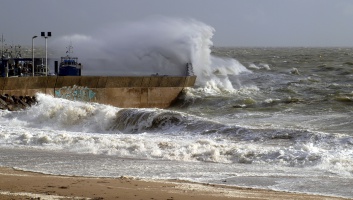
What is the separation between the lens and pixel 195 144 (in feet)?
48.8

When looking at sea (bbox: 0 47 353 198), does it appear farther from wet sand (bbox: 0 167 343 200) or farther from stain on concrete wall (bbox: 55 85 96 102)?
stain on concrete wall (bbox: 55 85 96 102)

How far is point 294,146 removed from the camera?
15.2 meters

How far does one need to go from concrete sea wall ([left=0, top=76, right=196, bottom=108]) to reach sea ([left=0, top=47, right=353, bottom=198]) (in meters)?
0.88

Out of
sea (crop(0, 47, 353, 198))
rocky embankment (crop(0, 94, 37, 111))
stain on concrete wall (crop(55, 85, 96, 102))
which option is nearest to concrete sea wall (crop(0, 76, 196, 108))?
stain on concrete wall (crop(55, 85, 96, 102))

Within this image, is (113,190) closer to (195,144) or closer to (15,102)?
(195,144)

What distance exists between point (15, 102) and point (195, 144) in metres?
10.0

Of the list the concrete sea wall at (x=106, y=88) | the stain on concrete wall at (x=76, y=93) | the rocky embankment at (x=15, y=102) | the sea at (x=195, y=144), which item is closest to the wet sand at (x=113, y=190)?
the sea at (x=195, y=144)

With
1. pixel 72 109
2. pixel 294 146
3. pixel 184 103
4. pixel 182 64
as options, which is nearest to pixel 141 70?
pixel 182 64

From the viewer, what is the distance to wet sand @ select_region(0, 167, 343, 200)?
9352mm

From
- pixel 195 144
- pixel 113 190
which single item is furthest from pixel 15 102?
pixel 113 190

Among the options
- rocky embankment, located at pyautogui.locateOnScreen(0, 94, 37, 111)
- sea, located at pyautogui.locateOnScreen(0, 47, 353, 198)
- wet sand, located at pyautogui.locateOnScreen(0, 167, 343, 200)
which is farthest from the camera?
rocky embankment, located at pyautogui.locateOnScreen(0, 94, 37, 111)

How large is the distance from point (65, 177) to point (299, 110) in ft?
53.5

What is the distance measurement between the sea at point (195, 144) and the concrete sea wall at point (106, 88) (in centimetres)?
88

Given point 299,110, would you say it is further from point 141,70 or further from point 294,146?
point 141,70
